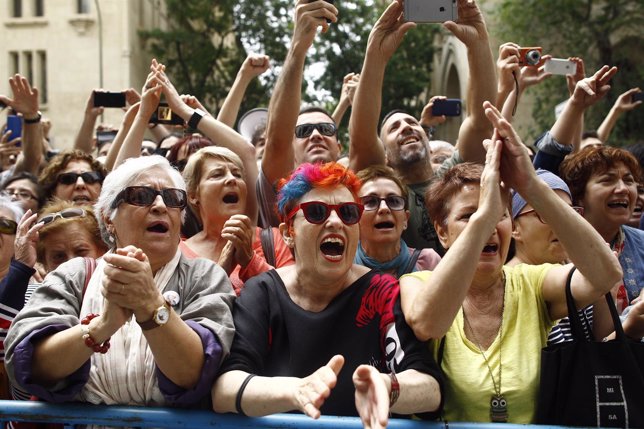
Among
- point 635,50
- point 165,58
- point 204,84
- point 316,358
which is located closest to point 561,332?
point 316,358

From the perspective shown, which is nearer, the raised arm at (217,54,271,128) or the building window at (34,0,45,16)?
the raised arm at (217,54,271,128)

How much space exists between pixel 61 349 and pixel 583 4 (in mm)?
20729

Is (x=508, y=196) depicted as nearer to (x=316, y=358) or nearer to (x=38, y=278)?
(x=316, y=358)

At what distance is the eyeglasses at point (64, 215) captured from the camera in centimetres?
465

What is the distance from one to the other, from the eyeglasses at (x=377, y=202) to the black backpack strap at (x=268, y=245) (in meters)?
0.53

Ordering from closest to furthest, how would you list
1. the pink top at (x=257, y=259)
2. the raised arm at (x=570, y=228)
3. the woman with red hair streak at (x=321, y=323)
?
the woman with red hair streak at (x=321, y=323) < the raised arm at (x=570, y=228) < the pink top at (x=257, y=259)

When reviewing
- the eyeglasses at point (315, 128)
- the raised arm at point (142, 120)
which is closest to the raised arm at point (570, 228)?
the eyeglasses at point (315, 128)

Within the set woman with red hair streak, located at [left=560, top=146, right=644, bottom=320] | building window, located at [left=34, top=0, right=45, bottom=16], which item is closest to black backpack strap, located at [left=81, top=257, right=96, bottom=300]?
woman with red hair streak, located at [left=560, top=146, right=644, bottom=320]

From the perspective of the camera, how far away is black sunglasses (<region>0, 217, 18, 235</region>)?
444 cm

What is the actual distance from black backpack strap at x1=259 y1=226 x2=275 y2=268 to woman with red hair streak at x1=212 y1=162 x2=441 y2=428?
699 millimetres

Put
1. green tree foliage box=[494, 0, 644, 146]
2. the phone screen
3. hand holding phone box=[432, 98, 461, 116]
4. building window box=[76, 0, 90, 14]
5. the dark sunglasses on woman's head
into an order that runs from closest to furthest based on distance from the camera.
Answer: the dark sunglasses on woman's head
the phone screen
hand holding phone box=[432, 98, 461, 116]
green tree foliage box=[494, 0, 644, 146]
building window box=[76, 0, 90, 14]

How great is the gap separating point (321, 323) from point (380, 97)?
1797mm

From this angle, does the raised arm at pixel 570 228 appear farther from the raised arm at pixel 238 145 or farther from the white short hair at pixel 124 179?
the raised arm at pixel 238 145

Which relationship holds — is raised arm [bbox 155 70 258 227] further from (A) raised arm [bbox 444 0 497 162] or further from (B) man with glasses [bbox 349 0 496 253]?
(A) raised arm [bbox 444 0 497 162]
